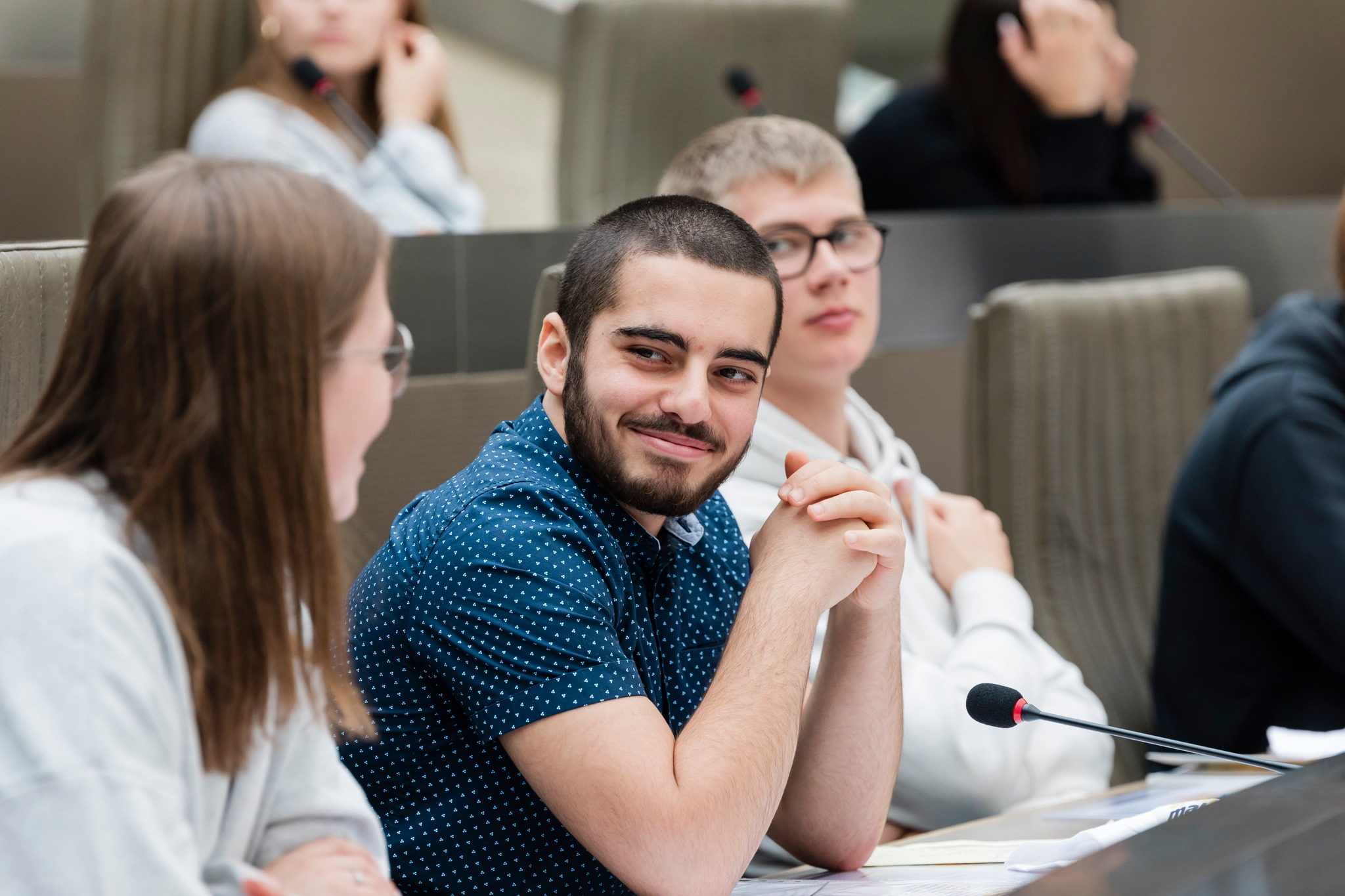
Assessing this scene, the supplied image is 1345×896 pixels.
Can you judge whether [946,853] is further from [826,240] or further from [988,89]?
[988,89]

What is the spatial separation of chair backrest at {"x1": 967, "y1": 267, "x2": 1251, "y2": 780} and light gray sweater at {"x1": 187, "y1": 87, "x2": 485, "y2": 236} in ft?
2.60

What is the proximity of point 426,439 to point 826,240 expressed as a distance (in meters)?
0.49

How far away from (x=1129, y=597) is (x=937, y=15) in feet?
7.95

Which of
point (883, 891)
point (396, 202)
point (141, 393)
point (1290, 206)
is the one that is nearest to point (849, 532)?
point (883, 891)

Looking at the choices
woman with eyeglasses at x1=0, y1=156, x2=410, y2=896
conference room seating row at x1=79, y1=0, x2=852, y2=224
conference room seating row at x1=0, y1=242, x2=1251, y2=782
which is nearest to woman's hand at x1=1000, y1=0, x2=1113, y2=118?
conference room seating row at x1=79, y1=0, x2=852, y2=224

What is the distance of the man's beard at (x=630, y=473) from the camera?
1.02m

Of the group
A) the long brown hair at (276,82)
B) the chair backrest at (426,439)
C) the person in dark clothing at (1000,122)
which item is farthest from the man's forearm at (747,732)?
the person in dark clothing at (1000,122)

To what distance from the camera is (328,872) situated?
747mm

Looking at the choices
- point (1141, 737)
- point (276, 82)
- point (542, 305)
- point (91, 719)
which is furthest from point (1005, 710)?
point (276, 82)

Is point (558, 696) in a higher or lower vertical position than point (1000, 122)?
lower

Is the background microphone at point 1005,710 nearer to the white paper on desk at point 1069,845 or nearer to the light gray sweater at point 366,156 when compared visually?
the white paper on desk at point 1069,845

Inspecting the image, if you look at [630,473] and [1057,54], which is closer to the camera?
[630,473]

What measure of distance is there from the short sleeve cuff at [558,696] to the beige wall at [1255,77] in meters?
3.62

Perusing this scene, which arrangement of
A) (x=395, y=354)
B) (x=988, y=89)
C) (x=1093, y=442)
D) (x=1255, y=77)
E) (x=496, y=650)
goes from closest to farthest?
1. (x=395, y=354)
2. (x=496, y=650)
3. (x=1093, y=442)
4. (x=988, y=89)
5. (x=1255, y=77)
